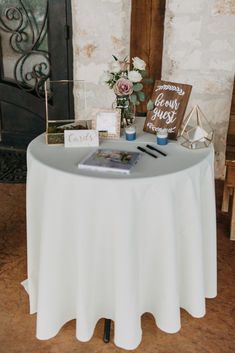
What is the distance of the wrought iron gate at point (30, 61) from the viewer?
338cm

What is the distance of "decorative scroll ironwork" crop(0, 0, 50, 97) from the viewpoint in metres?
3.46

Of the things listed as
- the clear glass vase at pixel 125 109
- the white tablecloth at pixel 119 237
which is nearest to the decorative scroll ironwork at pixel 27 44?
the clear glass vase at pixel 125 109

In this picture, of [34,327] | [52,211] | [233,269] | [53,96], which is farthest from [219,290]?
[53,96]

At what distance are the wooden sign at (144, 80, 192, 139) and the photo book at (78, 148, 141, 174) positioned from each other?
0.29 metres

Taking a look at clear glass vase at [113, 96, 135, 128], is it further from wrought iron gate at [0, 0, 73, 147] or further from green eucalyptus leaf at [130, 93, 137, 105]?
wrought iron gate at [0, 0, 73, 147]

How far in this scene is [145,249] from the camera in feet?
5.21

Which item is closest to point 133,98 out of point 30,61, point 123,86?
point 123,86

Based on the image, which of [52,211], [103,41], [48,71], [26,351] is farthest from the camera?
[48,71]

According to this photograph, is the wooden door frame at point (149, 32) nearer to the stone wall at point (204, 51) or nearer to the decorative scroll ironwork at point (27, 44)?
the stone wall at point (204, 51)

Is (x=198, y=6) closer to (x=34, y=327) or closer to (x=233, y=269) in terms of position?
(x=233, y=269)

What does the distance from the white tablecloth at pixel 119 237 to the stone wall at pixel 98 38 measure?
1764 millimetres

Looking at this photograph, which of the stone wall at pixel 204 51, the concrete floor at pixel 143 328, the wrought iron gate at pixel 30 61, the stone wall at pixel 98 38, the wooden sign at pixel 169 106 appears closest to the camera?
the concrete floor at pixel 143 328

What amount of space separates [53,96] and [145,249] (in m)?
2.36

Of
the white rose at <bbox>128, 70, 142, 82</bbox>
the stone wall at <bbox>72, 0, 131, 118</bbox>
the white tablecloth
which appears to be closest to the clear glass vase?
the white rose at <bbox>128, 70, 142, 82</bbox>
